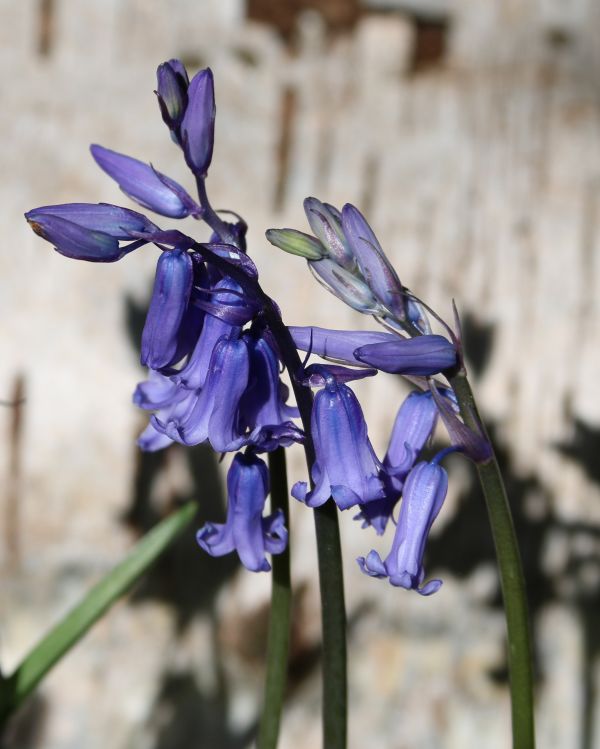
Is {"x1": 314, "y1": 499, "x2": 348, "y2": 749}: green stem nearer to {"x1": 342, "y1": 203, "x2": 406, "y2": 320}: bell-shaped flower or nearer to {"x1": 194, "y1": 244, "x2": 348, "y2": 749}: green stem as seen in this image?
{"x1": 194, "y1": 244, "x2": 348, "y2": 749}: green stem

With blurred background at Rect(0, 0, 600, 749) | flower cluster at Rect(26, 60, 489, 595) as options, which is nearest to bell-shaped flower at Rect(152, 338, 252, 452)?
flower cluster at Rect(26, 60, 489, 595)

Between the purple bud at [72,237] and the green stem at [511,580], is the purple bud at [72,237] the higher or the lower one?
the higher one

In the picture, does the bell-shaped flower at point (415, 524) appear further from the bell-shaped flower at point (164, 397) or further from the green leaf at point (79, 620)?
the green leaf at point (79, 620)

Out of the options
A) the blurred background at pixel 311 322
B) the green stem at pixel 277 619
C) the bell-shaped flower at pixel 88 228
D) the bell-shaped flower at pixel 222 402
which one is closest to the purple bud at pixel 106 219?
the bell-shaped flower at pixel 88 228

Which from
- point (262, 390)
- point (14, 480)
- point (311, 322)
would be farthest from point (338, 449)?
point (14, 480)

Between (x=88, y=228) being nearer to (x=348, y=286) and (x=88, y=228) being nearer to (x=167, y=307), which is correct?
(x=167, y=307)

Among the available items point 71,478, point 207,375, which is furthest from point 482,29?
point 207,375
